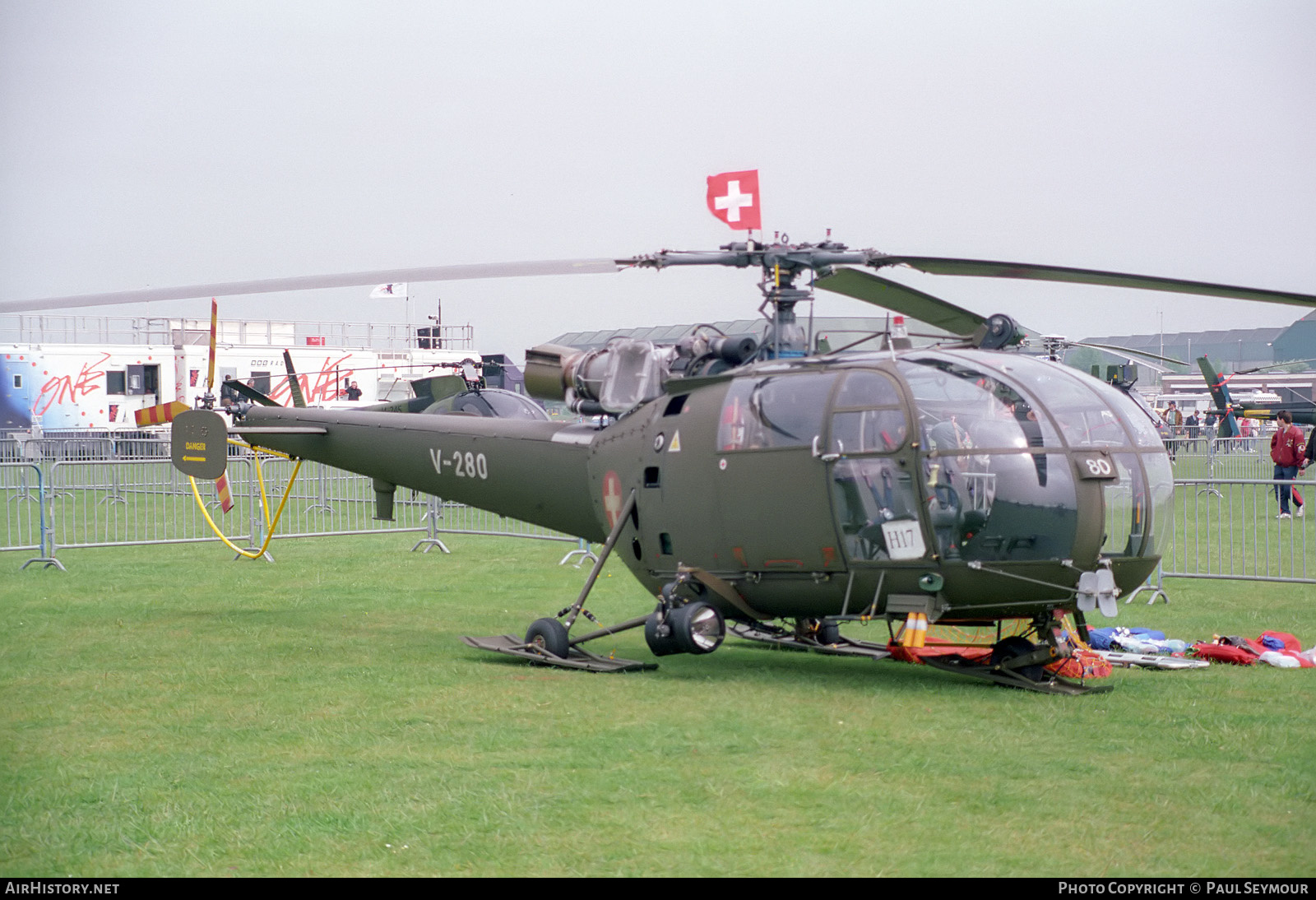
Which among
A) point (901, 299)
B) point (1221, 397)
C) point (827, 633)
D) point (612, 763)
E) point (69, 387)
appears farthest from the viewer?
point (69, 387)

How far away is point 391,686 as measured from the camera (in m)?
9.34

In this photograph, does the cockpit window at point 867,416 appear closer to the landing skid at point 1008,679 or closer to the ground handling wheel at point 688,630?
the ground handling wheel at point 688,630

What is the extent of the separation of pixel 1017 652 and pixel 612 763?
3.48 meters

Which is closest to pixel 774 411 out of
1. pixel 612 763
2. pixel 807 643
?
pixel 807 643

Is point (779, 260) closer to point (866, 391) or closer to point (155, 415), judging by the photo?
point (866, 391)

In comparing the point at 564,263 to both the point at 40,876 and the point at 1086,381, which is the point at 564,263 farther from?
the point at 40,876

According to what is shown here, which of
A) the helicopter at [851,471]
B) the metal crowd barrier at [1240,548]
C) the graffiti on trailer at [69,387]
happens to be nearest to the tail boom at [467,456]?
the helicopter at [851,471]

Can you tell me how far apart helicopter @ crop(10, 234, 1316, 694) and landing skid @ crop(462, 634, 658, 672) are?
24mm

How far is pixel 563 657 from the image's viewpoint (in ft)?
32.9

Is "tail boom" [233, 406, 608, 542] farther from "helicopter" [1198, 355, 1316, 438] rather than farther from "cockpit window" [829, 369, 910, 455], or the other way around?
"helicopter" [1198, 355, 1316, 438]

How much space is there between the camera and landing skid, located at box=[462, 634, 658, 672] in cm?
979

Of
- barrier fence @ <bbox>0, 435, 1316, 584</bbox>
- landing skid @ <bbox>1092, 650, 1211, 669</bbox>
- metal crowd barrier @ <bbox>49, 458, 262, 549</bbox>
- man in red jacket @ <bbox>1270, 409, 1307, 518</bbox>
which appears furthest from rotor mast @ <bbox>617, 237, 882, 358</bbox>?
man in red jacket @ <bbox>1270, 409, 1307, 518</bbox>

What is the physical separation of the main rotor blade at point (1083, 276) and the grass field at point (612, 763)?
2497 millimetres

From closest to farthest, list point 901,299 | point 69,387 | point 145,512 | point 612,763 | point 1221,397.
→ point 612,763 < point 901,299 < point 145,512 < point 1221,397 < point 69,387
